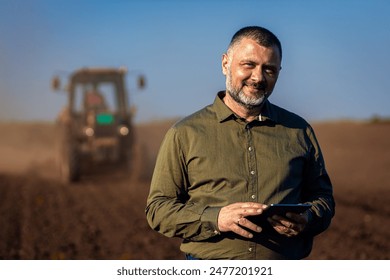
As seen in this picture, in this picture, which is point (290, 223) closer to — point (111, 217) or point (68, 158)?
point (111, 217)

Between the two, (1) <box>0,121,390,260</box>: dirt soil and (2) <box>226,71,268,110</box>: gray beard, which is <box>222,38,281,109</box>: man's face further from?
(1) <box>0,121,390,260</box>: dirt soil

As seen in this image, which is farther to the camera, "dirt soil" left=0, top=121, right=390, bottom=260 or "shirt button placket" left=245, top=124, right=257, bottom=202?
"dirt soil" left=0, top=121, right=390, bottom=260

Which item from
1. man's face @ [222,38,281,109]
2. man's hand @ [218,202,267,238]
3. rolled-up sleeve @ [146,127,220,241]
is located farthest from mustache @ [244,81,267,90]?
man's hand @ [218,202,267,238]

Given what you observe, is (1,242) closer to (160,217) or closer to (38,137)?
(160,217)

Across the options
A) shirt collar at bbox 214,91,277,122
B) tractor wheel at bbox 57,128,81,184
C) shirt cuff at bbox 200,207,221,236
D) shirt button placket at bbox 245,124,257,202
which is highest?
shirt collar at bbox 214,91,277,122

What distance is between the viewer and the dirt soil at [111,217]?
324 inches

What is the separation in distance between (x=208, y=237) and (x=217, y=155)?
27 centimetres

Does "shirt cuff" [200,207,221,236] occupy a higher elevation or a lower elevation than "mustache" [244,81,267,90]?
lower

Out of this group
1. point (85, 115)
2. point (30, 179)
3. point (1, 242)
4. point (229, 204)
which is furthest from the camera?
point (30, 179)

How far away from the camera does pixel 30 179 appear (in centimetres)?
1741

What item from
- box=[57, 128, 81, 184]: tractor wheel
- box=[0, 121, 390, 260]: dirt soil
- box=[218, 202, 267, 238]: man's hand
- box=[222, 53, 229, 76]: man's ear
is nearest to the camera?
box=[218, 202, 267, 238]: man's hand

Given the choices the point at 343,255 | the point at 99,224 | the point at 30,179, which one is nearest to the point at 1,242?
the point at 99,224

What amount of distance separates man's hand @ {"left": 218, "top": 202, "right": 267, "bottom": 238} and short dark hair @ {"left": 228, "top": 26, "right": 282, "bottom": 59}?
0.56 m

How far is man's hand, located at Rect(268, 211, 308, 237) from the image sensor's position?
271 cm
